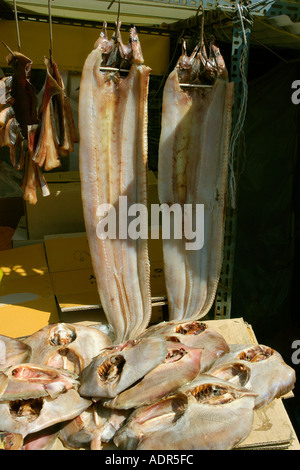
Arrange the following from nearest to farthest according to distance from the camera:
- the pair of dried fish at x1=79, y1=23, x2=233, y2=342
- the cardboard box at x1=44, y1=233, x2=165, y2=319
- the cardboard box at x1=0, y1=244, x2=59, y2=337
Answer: the pair of dried fish at x1=79, y1=23, x2=233, y2=342 < the cardboard box at x1=0, y1=244, x2=59, y2=337 < the cardboard box at x1=44, y1=233, x2=165, y2=319

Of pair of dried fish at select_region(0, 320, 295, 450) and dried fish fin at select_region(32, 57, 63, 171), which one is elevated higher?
dried fish fin at select_region(32, 57, 63, 171)

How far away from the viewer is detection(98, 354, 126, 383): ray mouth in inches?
78.5

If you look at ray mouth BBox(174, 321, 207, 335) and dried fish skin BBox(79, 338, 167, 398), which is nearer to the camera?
dried fish skin BBox(79, 338, 167, 398)

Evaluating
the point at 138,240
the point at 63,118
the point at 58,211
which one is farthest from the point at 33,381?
the point at 58,211

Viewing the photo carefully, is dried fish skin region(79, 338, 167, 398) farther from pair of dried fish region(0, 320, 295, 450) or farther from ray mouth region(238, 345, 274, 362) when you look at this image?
ray mouth region(238, 345, 274, 362)

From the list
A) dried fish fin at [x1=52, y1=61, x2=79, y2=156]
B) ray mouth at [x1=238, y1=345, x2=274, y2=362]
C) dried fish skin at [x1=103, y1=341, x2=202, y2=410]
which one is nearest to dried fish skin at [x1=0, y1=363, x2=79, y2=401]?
dried fish skin at [x1=103, y1=341, x2=202, y2=410]

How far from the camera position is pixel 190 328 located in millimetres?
2459

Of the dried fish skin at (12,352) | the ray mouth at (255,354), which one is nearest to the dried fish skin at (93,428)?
the dried fish skin at (12,352)

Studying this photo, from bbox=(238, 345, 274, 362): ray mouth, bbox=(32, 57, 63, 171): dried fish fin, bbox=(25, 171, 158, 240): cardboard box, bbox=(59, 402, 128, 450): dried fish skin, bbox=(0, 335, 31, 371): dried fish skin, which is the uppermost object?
bbox=(32, 57, 63, 171): dried fish fin

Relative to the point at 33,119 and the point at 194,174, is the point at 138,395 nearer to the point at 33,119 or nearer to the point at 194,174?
the point at 194,174

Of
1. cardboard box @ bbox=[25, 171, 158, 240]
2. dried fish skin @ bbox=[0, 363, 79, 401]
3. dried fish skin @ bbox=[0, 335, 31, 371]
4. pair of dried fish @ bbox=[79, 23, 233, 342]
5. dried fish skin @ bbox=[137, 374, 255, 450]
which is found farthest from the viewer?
cardboard box @ bbox=[25, 171, 158, 240]

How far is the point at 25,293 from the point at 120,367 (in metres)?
1.33

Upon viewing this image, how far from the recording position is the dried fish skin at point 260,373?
2.06m

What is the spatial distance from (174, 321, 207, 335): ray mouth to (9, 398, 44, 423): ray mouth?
865 mm
